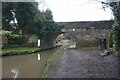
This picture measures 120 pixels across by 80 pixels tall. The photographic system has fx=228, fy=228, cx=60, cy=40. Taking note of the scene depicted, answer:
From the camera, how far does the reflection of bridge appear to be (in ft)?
89.1

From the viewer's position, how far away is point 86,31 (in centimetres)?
2780

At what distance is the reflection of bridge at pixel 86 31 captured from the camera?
27172mm

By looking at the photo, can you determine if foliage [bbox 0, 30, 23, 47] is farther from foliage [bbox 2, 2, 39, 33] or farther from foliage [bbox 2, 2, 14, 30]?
foliage [bbox 2, 2, 39, 33]

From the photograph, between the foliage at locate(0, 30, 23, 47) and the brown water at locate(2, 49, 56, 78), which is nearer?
the brown water at locate(2, 49, 56, 78)

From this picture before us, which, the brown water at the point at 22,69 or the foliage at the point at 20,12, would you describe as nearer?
the brown water at the point at 22,69

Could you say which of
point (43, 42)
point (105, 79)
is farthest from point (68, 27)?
point (105, 79)

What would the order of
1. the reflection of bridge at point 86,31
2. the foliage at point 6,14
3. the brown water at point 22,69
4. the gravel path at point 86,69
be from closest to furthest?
1. the gravel path at point 86,69
2. the brown water at point 22,69
3. the foliage at point 6,14
4. the reflection of bridge at point 86,31

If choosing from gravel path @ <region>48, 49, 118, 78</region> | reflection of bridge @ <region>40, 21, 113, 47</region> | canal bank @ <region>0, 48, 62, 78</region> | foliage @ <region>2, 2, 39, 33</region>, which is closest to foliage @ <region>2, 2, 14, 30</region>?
foliage @ <region>2, 2, 39, 33</region>

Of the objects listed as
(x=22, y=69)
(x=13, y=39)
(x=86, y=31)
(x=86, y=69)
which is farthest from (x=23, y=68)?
(x=86, y=31)

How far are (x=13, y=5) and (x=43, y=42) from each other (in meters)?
6.05

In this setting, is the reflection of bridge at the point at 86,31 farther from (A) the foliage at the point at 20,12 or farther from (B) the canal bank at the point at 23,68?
(B) the canal bank at the point at 23,68

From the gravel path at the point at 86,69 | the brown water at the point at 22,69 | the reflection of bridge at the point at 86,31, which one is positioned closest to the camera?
the gravel path at the point at 86,69

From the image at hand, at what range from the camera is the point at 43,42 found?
27.7 metres

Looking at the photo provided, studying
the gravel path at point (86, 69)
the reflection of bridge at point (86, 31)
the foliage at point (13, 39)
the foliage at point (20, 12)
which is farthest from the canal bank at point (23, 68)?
the reflection of bridge at point (86, 31)
